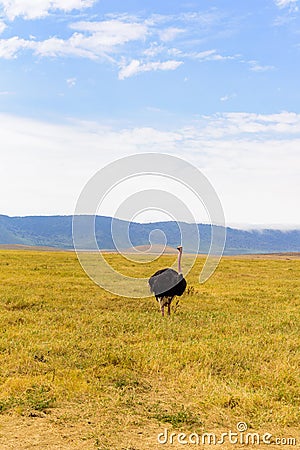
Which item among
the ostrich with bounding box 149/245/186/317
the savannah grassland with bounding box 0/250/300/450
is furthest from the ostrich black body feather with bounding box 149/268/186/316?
the savannah grassland with bounding box 0/250/300/450

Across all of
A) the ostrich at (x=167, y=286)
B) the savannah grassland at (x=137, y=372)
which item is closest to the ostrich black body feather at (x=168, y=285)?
the ostrich at (x=167, y=286)

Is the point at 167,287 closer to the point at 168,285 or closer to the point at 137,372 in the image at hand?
the point at 168,285

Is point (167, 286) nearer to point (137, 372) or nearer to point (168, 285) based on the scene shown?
point (168, 285)

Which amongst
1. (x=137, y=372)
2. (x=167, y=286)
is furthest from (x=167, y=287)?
(x=137, y=372)

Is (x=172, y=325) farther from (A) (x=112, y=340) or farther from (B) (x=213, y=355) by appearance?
(B) (x=213, y=355)

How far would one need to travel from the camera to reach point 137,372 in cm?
975

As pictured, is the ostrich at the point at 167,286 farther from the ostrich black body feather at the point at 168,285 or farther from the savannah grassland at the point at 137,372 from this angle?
the savannah grassland at the point at 137,372

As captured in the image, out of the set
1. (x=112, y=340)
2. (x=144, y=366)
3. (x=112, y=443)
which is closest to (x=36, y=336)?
(x=112, y=340)

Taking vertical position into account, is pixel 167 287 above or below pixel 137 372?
above

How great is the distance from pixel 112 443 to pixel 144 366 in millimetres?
3452

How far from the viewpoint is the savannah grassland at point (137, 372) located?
7.13 meters

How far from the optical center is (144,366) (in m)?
9.98

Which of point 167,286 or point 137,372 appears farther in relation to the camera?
point 167,286

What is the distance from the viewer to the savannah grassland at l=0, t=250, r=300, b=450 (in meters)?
7.13
